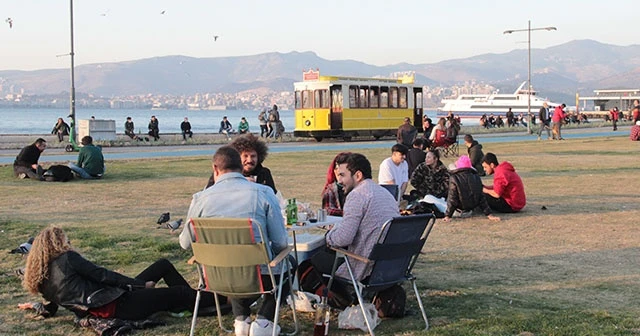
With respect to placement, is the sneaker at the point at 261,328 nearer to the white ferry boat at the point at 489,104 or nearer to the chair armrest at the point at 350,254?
the chair armrest at the point at 350,254

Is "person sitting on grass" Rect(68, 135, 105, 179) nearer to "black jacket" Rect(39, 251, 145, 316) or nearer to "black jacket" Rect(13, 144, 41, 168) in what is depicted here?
"black jacket" Rect(13, 144, 41, 168)

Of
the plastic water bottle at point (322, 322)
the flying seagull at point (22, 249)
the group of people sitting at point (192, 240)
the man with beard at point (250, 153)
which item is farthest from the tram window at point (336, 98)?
the plastic water bottle at point (322, 322)

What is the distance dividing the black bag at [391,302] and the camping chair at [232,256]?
0.94 meters

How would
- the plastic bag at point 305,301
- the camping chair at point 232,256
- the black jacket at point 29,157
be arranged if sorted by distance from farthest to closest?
the black jacket at point 29,157 < the plastic bag at point 305,301 < the camping chair at point 232,256

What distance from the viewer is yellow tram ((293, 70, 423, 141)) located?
35312 mm

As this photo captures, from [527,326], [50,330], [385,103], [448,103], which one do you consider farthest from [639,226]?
[448,103]

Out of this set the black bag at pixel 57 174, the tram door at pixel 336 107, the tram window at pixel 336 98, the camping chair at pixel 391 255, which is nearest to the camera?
the camping chair at pixel 391 255

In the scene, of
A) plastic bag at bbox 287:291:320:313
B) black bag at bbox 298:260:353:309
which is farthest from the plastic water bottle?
plastic bag at bbox 287:291:320:313

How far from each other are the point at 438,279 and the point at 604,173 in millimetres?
12415

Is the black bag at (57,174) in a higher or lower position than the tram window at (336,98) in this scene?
lower

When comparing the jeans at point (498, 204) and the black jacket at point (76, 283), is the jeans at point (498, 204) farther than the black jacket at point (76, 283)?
Yes

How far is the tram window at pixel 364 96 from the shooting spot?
3625cm

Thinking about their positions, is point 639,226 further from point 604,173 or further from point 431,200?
point 604,173

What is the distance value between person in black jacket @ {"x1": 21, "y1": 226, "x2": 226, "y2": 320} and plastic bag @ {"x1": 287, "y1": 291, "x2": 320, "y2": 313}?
110 centimetres
